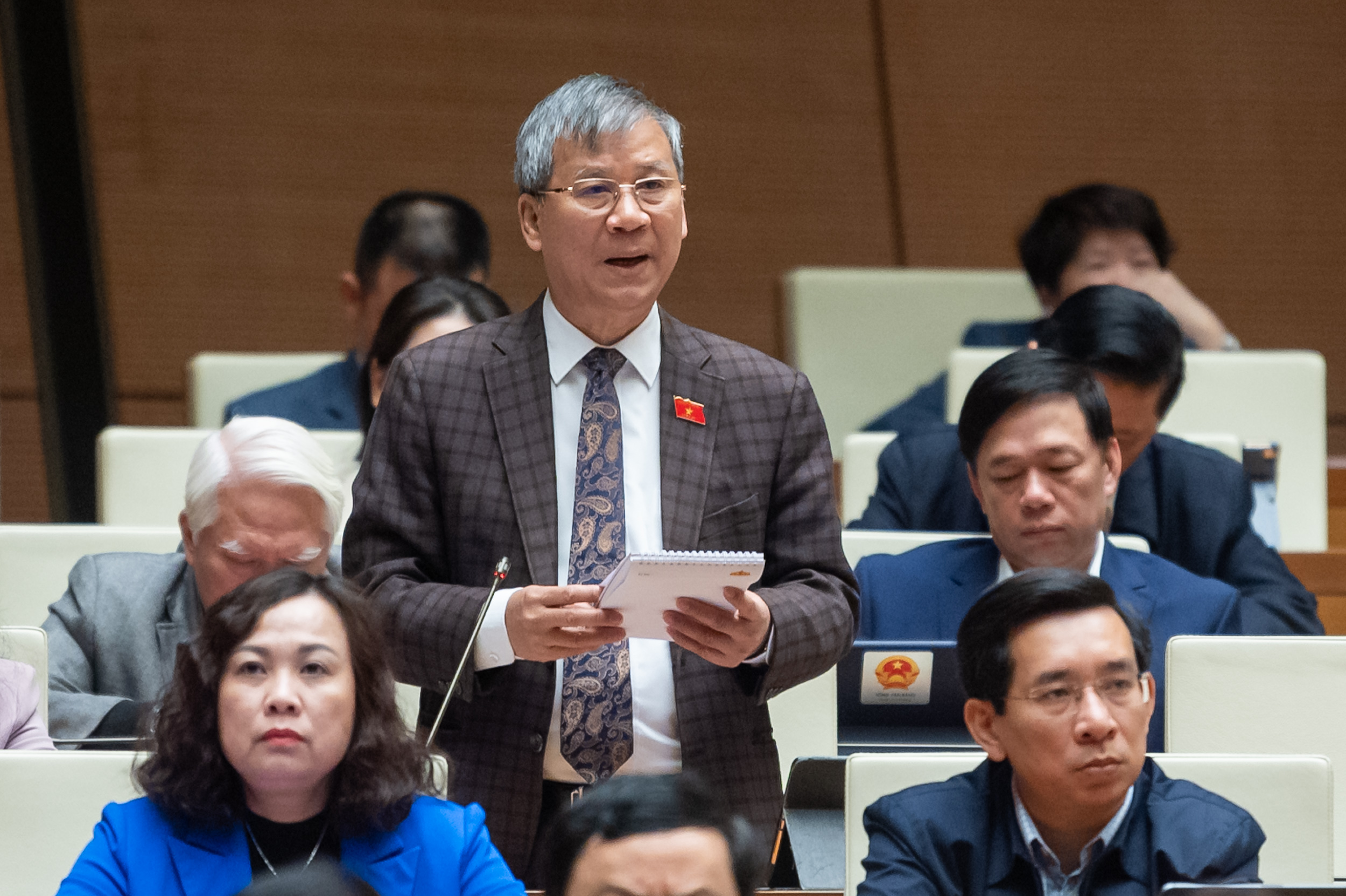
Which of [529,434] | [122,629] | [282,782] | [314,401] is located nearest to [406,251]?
[314,401]

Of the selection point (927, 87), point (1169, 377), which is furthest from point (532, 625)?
point (927, 87)

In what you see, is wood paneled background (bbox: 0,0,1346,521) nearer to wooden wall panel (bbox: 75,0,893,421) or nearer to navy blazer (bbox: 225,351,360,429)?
wooden wall panel (bbox: 75,0,893,421)

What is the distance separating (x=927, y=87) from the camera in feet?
15.2

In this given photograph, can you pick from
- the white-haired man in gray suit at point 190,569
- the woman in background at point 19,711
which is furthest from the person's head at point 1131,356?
the woman in background at point 19,711

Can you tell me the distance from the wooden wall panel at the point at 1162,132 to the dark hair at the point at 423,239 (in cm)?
160

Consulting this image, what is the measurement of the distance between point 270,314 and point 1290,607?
265cm

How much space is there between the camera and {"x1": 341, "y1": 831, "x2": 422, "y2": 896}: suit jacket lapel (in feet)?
5.20

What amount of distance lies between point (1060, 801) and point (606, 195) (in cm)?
73

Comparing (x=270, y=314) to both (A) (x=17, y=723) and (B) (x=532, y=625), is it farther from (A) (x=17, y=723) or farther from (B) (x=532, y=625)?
(B) (x=532, y=625)

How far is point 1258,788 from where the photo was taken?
1845 mm

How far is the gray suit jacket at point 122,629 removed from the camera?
226cm

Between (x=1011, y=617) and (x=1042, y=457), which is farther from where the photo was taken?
(x=1042, y=457)

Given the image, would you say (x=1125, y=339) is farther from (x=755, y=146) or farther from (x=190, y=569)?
(x=755, y=146)

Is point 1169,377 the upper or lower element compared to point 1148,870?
upper
